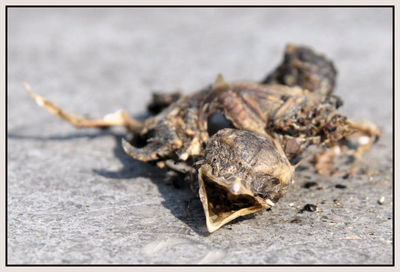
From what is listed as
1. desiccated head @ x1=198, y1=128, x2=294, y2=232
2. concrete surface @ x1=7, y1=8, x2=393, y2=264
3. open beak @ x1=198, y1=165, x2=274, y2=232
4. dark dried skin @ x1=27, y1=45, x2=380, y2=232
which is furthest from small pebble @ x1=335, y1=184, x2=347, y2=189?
open beak @ x1=198, y1=165, x2=274, y2=232

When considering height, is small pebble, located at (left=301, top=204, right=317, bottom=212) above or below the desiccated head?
below

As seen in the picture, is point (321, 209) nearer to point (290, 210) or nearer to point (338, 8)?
point (290, 210)

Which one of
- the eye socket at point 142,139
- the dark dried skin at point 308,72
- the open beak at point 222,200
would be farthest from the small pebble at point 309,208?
the dark dried skin at point 308,72

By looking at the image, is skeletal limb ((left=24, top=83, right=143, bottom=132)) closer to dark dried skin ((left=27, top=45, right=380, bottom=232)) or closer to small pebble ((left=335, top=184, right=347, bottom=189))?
dark dried skin ((left=27, top=45, right=380, bottom=232))

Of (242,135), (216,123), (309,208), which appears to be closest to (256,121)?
(216,123)

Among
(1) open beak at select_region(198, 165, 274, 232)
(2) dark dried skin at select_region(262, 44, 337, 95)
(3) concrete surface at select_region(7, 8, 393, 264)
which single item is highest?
(2) dark dried skin at select_region(262, 44, 337, 95)

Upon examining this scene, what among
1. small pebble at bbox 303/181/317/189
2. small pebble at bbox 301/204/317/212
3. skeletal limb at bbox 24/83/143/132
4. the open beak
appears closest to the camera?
the open beak

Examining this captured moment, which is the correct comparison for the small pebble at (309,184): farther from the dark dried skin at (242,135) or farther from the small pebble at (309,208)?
the small pebble at (309,208)
